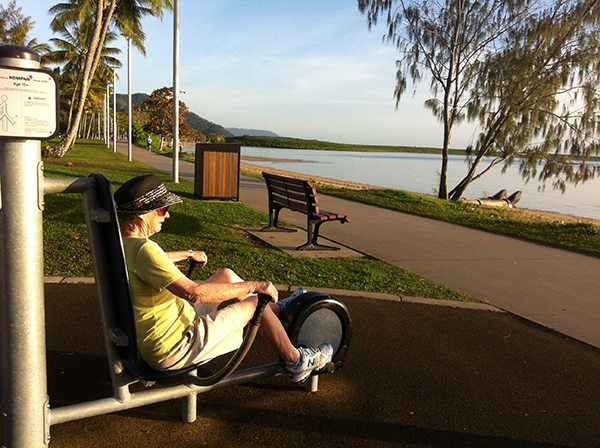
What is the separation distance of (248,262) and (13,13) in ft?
125

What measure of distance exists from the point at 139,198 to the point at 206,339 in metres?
0.75

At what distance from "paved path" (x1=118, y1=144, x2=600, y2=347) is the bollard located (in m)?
4.21

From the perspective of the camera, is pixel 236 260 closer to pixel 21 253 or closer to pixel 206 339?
pixel 206 339

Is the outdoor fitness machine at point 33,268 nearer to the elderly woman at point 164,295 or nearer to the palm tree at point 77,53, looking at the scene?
the elderly woman at point 164,295

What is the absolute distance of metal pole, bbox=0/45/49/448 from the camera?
185 centimetres

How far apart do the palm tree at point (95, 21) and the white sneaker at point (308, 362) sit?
21.8 meters

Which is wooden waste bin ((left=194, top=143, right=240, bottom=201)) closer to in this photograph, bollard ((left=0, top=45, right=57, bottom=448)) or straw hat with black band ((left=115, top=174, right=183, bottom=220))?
straw hat with black band ((left=115, top=174, right=183, bottom=220))

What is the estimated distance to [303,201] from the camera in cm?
738

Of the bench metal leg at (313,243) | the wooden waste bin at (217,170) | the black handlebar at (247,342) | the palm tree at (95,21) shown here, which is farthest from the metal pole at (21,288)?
the palm tree at (95,21)

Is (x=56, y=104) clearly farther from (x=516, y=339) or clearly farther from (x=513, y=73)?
(x=513, y=73)

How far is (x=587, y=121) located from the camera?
54.4 ft

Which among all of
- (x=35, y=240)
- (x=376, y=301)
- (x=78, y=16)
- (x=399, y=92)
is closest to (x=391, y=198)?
(x=399, y=92)

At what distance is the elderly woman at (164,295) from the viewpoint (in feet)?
7.50

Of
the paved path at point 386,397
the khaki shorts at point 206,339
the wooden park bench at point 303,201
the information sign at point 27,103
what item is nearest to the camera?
the information sign at point 27,103
